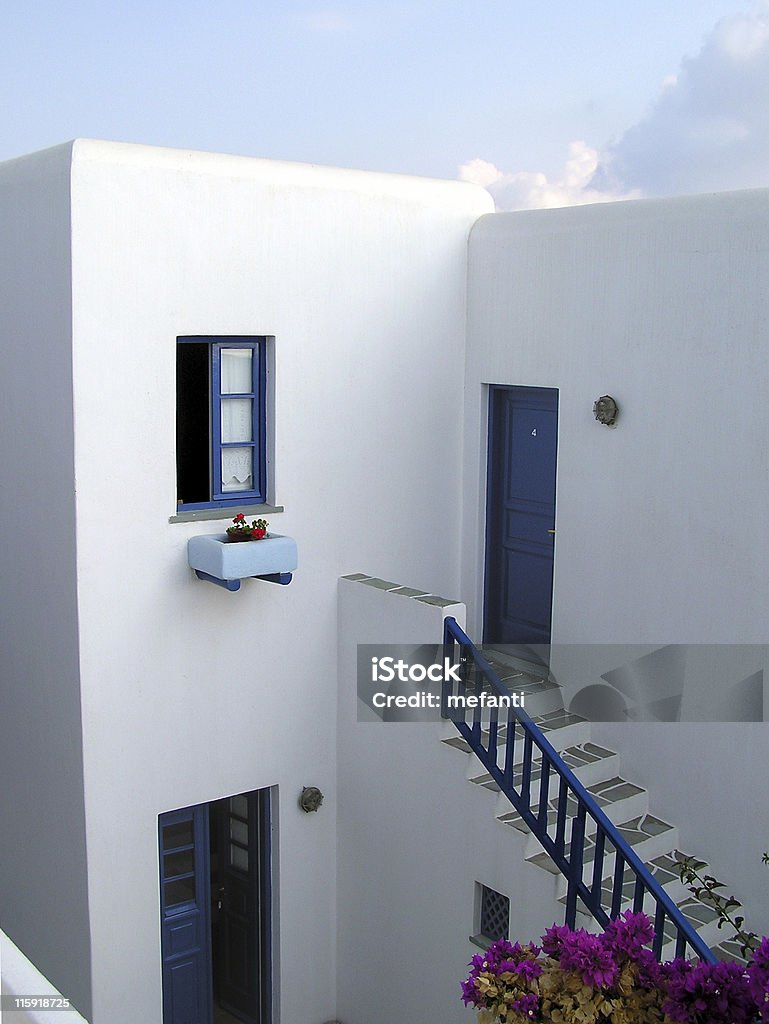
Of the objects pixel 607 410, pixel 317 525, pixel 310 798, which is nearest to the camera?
pixel 607 410

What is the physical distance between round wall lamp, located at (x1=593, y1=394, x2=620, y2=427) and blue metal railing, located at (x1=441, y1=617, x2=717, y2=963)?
5.79ft

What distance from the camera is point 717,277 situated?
721 cm

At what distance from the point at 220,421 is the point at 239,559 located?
41.9 inches

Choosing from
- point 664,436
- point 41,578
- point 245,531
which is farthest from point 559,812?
point 41,578

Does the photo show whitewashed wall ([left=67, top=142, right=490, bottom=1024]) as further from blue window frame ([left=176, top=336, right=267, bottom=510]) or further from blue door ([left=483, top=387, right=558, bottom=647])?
blue door ([left=483, top=387, right=558, bottom=647])

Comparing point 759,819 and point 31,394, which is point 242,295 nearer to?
point 31,394

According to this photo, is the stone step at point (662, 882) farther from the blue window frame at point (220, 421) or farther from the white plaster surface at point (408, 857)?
the blue window frame at point (220, 421)

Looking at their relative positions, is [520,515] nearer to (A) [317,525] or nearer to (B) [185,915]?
(A) [317,525]

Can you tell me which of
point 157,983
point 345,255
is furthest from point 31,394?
point 157,983

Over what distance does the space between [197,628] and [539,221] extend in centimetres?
384

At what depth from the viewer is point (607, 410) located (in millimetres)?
7938

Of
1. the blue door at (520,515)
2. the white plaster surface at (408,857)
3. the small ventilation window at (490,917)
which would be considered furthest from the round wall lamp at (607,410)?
the small ventilation window at (490,917)

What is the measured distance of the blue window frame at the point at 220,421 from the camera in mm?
7859

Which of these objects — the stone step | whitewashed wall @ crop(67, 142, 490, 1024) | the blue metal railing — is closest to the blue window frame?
whitewashed wall @ crop(67, 142, 490, 1024)
